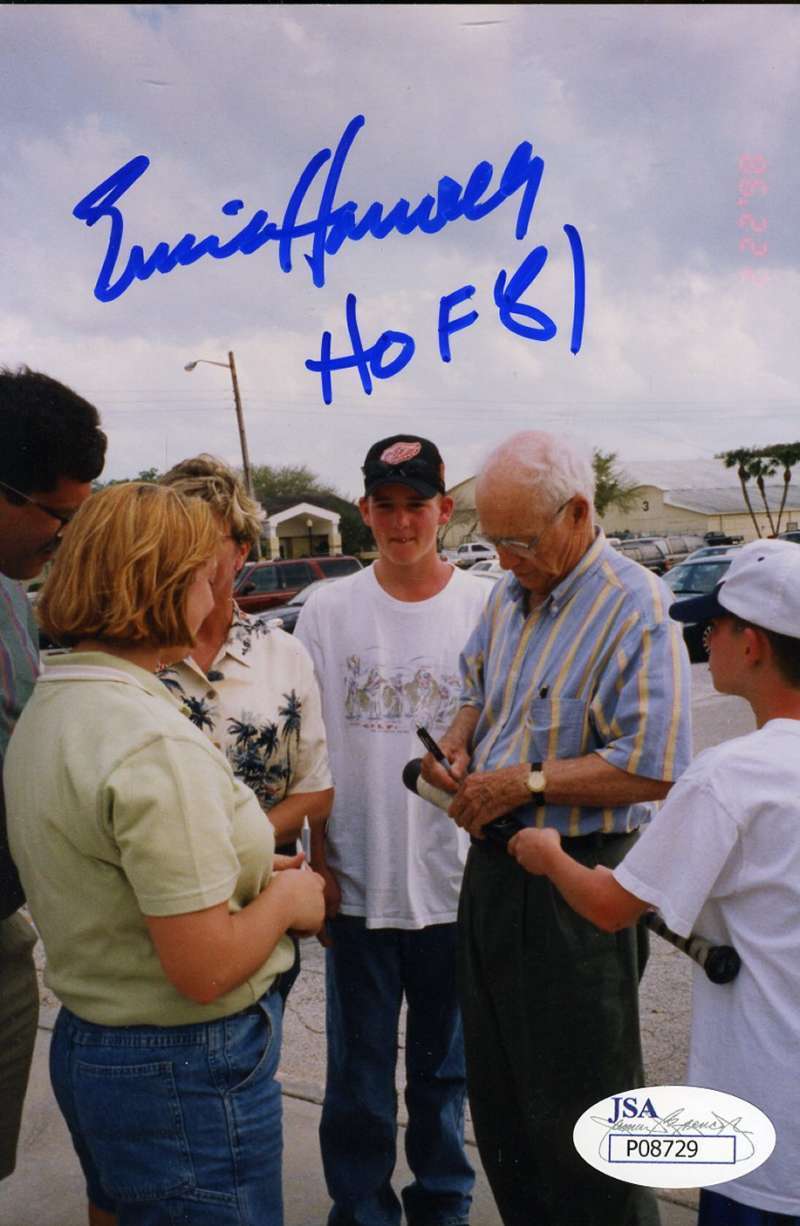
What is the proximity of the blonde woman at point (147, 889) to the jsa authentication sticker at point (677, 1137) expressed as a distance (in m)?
0.56

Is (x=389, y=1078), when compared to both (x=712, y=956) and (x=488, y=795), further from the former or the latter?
(x=712, y=956)

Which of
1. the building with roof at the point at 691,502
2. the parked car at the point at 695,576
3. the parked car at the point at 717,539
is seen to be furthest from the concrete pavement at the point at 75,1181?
the building with roof at the point at 691,502

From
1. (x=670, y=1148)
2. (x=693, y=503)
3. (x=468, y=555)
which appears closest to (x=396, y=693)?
(x=670, y=1148)

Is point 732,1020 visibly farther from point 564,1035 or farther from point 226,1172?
point 226,1172

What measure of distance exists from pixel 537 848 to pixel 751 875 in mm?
421

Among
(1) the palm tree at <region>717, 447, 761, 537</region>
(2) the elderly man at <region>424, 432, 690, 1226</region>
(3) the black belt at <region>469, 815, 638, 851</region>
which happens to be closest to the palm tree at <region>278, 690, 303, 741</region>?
(2) the elderly man at <region>424, 432, 690, 1226</region>

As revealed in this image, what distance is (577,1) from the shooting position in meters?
1.84

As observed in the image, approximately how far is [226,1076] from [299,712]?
0.92m

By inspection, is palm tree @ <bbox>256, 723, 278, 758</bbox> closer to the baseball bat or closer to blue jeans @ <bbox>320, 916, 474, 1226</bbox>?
blue jeans @ <bbox>320, 916, 474, 1226</bbox>

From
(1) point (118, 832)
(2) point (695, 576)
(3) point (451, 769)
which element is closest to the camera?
(1) point (118, 832)

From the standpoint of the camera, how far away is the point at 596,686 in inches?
82.2

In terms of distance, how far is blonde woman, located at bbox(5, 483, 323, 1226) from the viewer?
142cm

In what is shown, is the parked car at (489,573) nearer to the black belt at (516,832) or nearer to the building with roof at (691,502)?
the black belt at (516,832)
